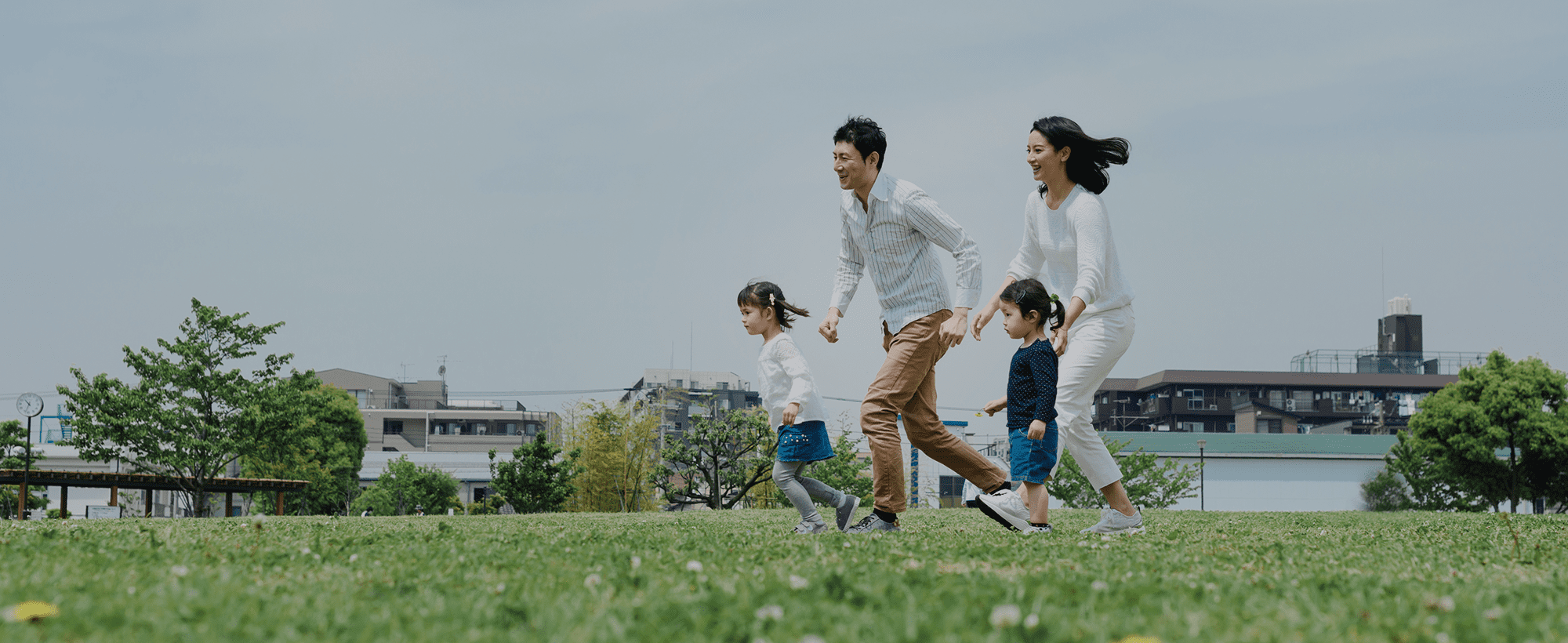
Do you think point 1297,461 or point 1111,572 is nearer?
point 1111,572

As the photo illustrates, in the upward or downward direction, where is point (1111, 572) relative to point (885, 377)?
downward

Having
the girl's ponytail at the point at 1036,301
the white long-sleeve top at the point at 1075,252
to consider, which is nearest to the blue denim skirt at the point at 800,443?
the girl's ponytail at the point at 1036,301

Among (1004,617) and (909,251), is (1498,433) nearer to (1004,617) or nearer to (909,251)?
(909,251)

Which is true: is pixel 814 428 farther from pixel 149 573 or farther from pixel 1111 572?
pixel 149 573

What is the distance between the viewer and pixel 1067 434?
240 inches

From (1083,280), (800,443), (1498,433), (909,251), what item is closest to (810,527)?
(800,443)

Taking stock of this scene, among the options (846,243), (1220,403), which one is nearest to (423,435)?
(1220,403)

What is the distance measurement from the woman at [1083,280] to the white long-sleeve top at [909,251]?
0.29 meters

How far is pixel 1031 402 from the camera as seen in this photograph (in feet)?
19.9

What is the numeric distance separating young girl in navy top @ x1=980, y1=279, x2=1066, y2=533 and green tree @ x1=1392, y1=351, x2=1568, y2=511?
105 ft

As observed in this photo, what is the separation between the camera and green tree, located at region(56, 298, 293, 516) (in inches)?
1039

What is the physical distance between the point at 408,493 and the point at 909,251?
149 ft

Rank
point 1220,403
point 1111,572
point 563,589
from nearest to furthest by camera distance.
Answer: point 563,589 → point 1111,572 → point 1220,403

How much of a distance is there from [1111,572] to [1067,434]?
2809mm
